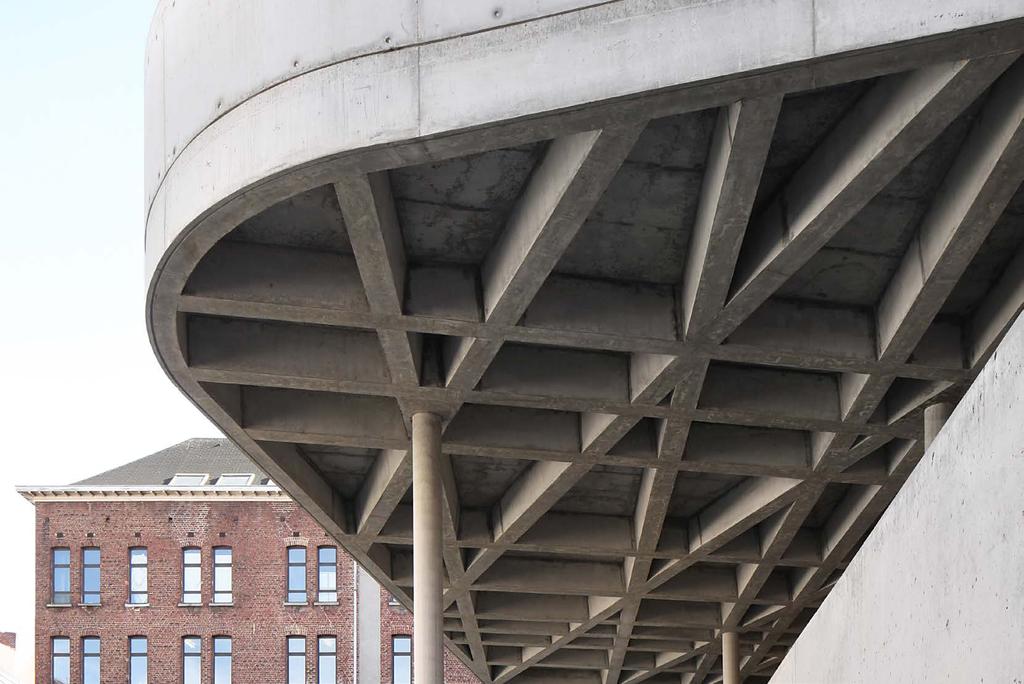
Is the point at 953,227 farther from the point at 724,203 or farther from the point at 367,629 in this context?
the point at 367,629

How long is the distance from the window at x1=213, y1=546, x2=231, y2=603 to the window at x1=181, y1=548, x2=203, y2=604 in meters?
0.56

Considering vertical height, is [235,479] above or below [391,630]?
above

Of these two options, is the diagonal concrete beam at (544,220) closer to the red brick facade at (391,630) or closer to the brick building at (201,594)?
the red brick facade at (391,630)

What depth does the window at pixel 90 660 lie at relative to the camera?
57.6 m

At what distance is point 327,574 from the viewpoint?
5925cm

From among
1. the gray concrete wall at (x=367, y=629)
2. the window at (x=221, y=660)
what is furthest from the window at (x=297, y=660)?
the window at (x=221, y=660)

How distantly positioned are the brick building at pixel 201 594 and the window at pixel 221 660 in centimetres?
4

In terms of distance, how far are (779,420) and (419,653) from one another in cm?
563

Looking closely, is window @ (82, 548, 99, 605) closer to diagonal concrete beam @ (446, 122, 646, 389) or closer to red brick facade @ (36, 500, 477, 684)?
red brick facade @ (36, 500, 477, 684)

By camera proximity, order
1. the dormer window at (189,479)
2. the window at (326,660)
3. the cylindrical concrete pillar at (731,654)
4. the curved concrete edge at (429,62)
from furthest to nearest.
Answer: the dormer window at (189,479) < the window at (326,660) < the cylindrical concrete pillar at (731,654) < the curved concrete edge at (429,62)

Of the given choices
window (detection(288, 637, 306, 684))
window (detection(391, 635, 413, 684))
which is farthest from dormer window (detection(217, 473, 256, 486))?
window (detection(391, 635, 413, 684))

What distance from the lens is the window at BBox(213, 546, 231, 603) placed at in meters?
58.5

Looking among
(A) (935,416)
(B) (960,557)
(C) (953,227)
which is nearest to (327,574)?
(A) (935,416)

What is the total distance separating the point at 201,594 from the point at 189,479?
5.23 metres
